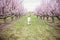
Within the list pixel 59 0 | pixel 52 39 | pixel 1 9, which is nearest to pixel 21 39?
pixel 52 39

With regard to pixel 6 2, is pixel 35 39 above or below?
below

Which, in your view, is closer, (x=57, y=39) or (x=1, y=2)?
(x=57, y=39)

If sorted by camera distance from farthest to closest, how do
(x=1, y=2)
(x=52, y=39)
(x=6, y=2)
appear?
(x=6, y=2)
(x=1, y=2)
(x=52, y=39)

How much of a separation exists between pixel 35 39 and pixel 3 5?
521 centimetres

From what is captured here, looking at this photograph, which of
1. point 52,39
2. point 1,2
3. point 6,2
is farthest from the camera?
point 6,2

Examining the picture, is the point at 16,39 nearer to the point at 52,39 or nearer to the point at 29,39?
the point at 29,39

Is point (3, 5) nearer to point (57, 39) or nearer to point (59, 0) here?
point (59, 0)

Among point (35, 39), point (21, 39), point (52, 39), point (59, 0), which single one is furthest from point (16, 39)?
point (59, 0)

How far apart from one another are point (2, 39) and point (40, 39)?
2.81m

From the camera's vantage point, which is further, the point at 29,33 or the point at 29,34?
the point at 29,33

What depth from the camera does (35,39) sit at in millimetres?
12219

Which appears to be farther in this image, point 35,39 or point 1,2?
point 1,2

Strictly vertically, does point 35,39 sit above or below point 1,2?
below

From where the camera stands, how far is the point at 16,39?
39.9 feet
